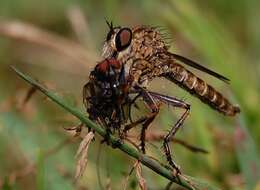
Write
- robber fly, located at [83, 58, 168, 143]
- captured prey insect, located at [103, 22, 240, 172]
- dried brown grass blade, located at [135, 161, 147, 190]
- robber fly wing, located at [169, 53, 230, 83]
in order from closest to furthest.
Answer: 1. dried brown grass blade, located at [135, 161, 147, 190]
2. robber fly, located at [83, 58, 168, 143]
3. captured prey insect, located at [103, 22, 240, 172]
4. robber fly wing, located at [169, 53, 230, 83]

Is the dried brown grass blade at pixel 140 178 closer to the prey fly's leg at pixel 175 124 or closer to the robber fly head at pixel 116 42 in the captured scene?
the prey fly's leg at pixel 175 124

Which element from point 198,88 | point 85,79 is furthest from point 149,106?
point 85,79

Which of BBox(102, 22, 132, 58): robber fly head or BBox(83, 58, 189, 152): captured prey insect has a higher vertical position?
BBox(102, 22, 132, 58): robber fly head

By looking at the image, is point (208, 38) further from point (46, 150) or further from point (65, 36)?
point (65, 36)

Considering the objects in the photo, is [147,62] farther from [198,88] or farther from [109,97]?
[198,88]

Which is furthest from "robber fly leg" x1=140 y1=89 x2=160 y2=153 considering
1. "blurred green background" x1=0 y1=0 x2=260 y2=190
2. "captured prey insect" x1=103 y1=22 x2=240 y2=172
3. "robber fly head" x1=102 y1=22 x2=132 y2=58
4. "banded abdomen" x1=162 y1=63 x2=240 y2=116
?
"banded abdomen" x1=162 y1=63 x2=240 y2=116

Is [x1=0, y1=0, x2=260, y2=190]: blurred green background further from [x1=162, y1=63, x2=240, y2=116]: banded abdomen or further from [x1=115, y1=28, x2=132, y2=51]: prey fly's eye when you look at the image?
[x1=115, y1=28, x2=132, y2=51]: prey fly's eye

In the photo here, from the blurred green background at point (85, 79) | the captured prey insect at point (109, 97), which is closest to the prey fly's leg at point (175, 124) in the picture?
the captured prey insect at point (109, 97)

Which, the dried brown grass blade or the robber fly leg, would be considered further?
the robber fly leg
